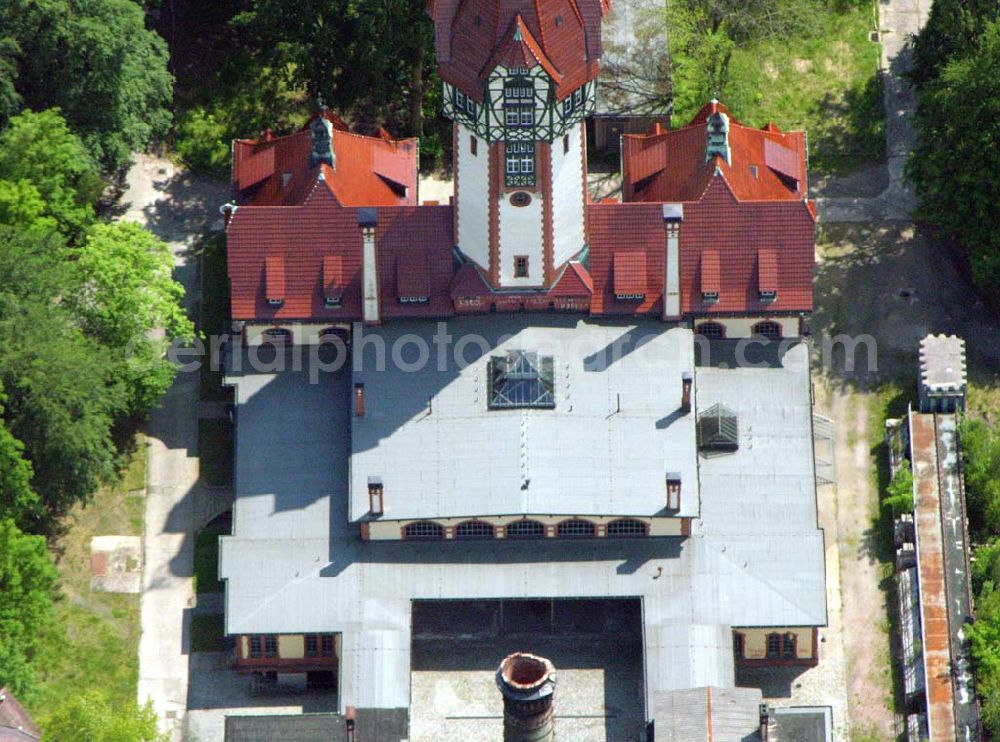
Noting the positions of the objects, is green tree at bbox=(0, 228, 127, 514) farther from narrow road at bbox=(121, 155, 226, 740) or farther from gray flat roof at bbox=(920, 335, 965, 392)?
gray flat roof at bbox=(920, 335, 965, 392)

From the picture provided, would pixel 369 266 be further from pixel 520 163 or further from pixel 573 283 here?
pixel 520 163

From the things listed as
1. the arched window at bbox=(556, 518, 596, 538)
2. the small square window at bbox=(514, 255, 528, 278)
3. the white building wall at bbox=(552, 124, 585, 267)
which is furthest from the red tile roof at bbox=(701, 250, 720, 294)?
the arched window at bbox=(556, 518, 596, 538)

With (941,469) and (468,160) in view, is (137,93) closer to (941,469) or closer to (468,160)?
(468,160)

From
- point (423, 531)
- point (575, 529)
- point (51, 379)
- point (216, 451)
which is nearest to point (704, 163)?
point (575, 529)

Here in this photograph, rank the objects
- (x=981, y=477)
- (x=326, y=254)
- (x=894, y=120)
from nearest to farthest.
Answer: (x=981, y=477), (x=326, y=254), (x=894, y=120)

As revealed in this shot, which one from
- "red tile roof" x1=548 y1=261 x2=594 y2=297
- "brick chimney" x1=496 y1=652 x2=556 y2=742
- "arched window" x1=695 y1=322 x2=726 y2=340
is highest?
"red tile roof" x1=548 y1=261 x2=594 y2=297

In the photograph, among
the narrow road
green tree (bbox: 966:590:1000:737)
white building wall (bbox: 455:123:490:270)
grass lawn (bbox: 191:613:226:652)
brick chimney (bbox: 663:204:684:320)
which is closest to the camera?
green tree (bbox: 966:590:1000:737)

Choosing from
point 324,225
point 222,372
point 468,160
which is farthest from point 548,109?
point 222,372
